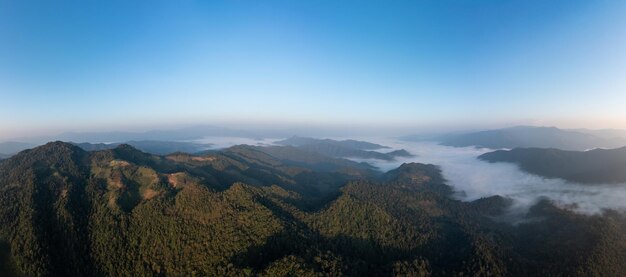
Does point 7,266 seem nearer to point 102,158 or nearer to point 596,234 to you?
point 102,158

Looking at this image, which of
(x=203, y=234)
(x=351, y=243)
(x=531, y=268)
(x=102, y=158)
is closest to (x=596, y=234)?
(x=531, y=268)

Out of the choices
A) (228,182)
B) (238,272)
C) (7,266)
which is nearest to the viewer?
(238,272)

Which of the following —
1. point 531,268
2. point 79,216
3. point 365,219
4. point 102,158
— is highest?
point 102,158

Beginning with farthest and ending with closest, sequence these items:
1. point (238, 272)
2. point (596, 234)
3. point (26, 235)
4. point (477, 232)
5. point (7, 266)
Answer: point (477, 232), point (596, 234), point (26, 235), point (7, 266), point (238, 272)

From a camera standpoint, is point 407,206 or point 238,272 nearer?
point 238,272

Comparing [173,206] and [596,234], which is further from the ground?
Result: [173,206]

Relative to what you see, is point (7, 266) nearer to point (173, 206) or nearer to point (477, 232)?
point (173, 206)
